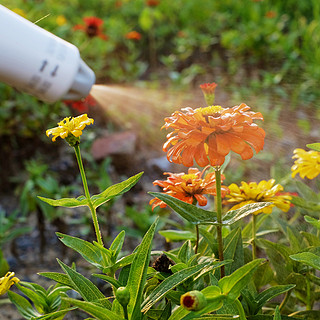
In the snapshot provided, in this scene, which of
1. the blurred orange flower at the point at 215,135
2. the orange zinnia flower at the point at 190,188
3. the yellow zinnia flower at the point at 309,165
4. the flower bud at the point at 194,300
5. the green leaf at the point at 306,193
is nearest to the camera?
the flower bud at the point at 194,300

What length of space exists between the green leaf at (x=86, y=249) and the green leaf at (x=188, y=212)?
0.12 metres

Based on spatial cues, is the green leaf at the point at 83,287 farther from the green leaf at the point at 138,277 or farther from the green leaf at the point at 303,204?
the green leaf at the point at 303,204

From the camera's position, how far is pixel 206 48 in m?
2.53

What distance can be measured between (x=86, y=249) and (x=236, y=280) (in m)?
0.20

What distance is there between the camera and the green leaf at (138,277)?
0.51 meters

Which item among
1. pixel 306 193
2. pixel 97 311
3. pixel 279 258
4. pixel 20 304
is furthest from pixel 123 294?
pixel 306 193

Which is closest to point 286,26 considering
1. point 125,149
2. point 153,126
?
point 153,126

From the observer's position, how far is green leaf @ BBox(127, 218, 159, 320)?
1.68ft

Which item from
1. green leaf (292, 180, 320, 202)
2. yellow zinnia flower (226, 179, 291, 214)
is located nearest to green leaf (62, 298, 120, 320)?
yellow zinnia flower (226, 179, 291, 214)

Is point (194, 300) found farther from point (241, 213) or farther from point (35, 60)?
point (35, 60)

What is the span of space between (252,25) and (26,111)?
1.34 meters

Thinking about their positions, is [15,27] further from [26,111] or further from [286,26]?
[286,26]

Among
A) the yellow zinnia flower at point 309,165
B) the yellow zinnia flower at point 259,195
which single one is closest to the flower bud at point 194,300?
the yellow zinnia flower at point 259,195

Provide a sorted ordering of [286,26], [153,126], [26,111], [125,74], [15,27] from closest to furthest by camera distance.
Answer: [15,27]
[26,111]
[153,126]
[125,74]
[286,26]
